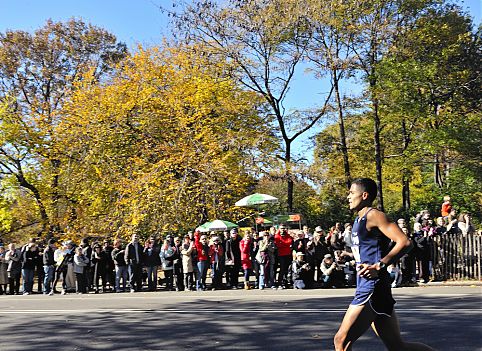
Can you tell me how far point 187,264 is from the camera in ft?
55.2

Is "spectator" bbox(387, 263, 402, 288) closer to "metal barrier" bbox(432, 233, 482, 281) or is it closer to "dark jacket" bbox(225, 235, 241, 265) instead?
"metal barrier" bbox(432, 233, 482, 281)

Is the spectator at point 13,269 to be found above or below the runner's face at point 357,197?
below

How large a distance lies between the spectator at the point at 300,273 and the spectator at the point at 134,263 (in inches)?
189

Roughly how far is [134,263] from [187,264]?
1.66 m

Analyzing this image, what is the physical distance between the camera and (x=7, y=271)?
18438 millimetres

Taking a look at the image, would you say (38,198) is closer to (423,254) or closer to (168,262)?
(168,262)

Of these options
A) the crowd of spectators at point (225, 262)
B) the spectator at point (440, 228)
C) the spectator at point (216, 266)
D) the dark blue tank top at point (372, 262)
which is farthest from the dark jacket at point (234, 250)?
the dark blue tank top at point (372, 262)

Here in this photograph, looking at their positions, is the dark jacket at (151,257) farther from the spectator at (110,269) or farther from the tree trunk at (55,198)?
the tree trunk at (55,198)

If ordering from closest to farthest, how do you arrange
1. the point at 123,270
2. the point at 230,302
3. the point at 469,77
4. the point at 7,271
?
the point at 230,302
the point at 123,270
the point at 7,271
the point at 469,77

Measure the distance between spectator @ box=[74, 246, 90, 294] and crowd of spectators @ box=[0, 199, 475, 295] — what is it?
3cm

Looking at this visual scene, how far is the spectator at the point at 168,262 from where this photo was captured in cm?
1714

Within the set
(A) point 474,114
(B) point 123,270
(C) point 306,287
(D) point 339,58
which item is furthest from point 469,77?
(B) point 123,270

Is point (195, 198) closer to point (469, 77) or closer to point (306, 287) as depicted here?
point (306, 287)

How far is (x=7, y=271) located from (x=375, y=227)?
53.5 feet
